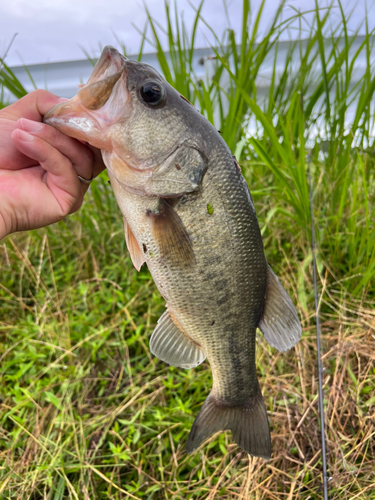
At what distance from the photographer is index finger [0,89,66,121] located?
44.9 inches

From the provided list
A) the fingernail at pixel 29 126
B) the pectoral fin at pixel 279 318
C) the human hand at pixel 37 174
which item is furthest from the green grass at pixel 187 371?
the fingernail at pixel 29 126

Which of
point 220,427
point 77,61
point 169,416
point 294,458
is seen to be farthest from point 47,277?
point 77,61

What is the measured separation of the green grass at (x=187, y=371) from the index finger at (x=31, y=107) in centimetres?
102

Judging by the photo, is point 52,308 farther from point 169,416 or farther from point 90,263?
point 169,416

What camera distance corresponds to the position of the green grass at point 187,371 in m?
1.57

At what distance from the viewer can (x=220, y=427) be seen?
1.25 meters

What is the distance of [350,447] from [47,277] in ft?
7.23

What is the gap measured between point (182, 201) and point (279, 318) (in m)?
0.52

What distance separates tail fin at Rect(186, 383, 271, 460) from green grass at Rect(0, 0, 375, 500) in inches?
17.4

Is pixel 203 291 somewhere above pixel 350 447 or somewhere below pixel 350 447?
above

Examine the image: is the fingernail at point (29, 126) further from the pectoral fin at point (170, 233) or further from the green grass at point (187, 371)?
the green grass at point (187, 371)

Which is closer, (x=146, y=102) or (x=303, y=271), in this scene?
(x=146, y=102)

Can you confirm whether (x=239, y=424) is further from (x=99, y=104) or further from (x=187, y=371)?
(x=99, y=104)

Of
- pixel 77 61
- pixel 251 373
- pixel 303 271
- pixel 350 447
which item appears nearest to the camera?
pixel 251 373
